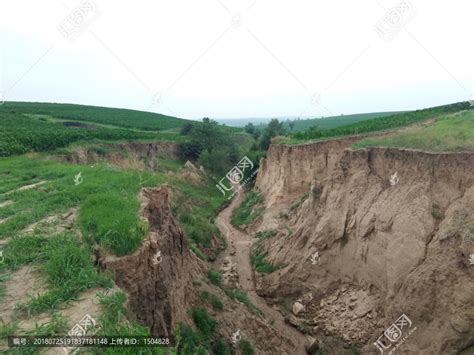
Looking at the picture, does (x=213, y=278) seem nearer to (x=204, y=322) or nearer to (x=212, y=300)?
(x=212, y=300)

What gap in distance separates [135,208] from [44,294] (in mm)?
3561

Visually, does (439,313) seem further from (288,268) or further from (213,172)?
(213,172)

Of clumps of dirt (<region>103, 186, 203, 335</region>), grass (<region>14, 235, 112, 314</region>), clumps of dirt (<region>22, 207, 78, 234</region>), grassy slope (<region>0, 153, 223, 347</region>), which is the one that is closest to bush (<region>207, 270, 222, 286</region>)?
clumps of dirt (<region>103, 186, 203, 335</region>)

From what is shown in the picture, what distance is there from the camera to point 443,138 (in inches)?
509

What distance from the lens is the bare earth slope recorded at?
10.1 metres

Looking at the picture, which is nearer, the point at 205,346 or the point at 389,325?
the point at 205,346

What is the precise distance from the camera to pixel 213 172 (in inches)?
1411

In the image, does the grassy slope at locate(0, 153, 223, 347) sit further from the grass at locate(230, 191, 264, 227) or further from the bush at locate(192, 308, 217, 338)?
the grass at locate(230, 191, 264, 227)

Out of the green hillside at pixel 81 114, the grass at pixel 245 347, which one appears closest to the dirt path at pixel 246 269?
the grass at pixel 245 347

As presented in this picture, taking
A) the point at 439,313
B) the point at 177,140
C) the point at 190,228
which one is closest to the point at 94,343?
the point at 439,313

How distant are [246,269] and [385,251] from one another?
731cm

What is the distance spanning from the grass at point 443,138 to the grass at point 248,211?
9461 mm

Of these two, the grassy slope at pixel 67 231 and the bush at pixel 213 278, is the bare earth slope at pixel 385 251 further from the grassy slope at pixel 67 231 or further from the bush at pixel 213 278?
the grassy slope at pixel 67 231

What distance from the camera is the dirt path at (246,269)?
12.5 m
